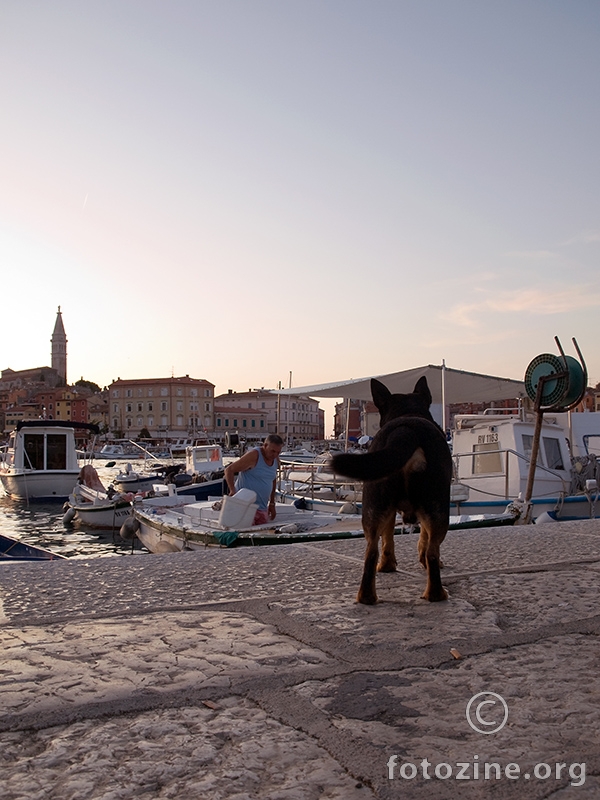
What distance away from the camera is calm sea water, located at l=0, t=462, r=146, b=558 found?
20219 millimetres

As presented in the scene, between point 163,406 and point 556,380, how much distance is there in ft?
484

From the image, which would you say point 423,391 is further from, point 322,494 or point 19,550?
point 322,494

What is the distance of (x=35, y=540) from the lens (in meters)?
22.4

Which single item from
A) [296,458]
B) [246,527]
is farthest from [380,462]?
[296,458]

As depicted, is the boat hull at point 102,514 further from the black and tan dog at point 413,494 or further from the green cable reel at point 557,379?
the black and tan dog at point 413,494

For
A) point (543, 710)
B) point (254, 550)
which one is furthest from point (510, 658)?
point (254, 550)

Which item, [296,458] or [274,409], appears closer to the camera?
[296,458]

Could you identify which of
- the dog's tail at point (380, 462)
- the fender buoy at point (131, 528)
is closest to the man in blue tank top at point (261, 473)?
the dog's tail at point (380, 462)

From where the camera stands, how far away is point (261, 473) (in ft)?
33.0

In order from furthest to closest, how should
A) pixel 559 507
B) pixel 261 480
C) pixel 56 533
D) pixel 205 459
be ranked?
pixel 205 459, pixel 56 533, pixel 559 507, pixel 261 480

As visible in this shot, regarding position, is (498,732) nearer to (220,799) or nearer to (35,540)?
(220,799)

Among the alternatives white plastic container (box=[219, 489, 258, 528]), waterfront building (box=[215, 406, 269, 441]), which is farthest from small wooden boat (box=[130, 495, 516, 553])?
waterfront building (box=[215, 406, 269, 441])

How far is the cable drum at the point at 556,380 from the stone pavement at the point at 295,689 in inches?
260

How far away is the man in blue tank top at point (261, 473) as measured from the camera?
9641mm
